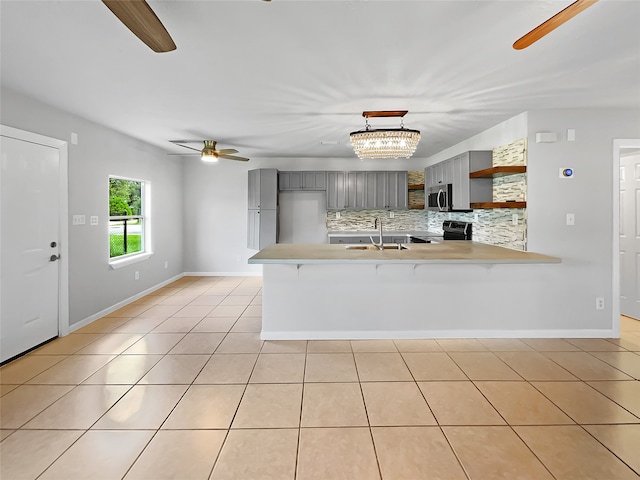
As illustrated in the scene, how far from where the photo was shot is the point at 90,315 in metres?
4.10

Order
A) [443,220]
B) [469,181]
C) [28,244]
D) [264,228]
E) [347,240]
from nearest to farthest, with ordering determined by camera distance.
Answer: [28,244] → [469,181] → [443,220] → [347,240] → [264,228]

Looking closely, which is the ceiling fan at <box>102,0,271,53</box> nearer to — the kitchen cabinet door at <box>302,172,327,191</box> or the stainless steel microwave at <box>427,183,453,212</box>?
the stainless steel microwave at <box>427,183,453,212</box>

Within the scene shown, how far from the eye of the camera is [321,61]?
248cm

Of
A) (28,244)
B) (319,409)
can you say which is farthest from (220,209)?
(319,409)

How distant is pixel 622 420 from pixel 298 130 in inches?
161

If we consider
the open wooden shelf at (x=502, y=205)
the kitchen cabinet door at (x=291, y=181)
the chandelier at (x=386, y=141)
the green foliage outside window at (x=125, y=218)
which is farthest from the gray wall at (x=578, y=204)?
the green foliage outside window at (x=125, y=218)

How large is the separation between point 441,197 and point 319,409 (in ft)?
12.5

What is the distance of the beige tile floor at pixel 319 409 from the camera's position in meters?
1.79

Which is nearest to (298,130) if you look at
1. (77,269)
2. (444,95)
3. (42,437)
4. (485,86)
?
(444,95)

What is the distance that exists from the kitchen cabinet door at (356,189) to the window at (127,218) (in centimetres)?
354

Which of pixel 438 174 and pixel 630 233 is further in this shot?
pixel 438 174

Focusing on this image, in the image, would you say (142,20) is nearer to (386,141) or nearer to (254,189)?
(386,141)

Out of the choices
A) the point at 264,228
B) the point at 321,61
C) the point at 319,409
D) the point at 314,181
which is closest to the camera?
the point at 319,409

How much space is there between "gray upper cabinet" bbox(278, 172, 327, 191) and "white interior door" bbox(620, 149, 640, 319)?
440 centimetres
